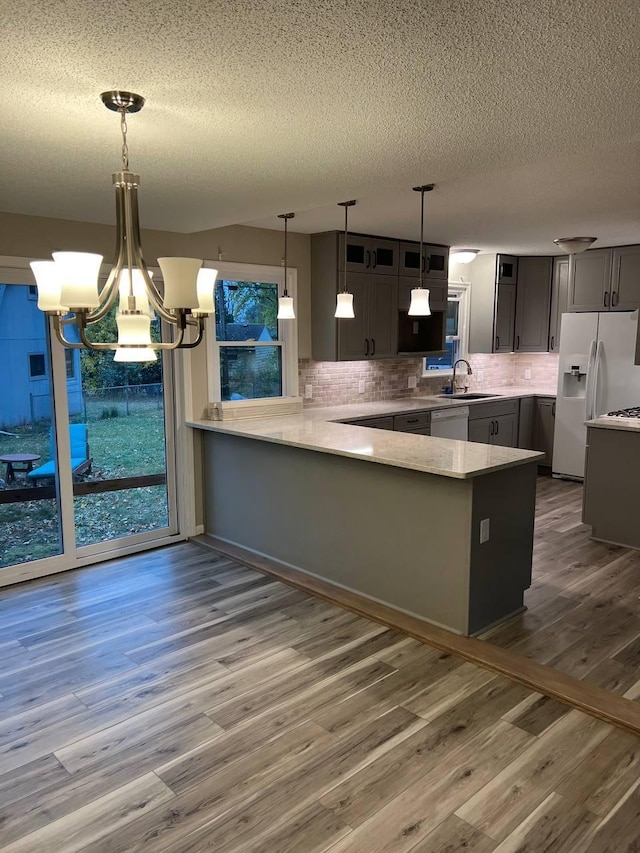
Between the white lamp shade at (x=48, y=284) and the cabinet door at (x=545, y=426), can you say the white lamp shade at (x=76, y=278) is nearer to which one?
the white lamp shade at (x=48, y=284)

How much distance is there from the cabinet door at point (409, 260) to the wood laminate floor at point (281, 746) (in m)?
3.35

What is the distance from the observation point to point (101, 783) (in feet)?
7.57

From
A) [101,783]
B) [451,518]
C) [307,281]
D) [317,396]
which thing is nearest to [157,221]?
[307,281]

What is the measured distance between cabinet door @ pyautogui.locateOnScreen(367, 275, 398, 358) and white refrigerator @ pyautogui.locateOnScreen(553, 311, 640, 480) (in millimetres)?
2025

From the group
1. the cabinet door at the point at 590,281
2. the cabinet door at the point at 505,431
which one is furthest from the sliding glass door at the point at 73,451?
the cabinet door at the point at 590,281

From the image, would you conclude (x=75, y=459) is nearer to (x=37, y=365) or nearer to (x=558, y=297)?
(x=37, y=365)

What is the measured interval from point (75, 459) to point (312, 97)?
3.15 meters

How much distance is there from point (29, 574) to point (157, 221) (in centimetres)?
242

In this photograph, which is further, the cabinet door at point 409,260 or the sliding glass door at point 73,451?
the cabinet door at point 409,260

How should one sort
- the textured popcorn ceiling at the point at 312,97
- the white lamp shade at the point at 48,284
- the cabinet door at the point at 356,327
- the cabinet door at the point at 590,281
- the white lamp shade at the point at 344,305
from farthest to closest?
the cabinet door at the point at 590,281, the cabinet door at the point at 356,327, the white lamp shade at the point at 344,305, the white lamp shade at the point at 48,284, the textured popcorn ceiling at the point at 312,97

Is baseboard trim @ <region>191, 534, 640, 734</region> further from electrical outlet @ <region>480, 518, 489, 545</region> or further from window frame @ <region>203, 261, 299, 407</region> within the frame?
window frame @ <region>203, 261, 299, 407</region>

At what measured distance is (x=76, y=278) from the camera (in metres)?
1.83

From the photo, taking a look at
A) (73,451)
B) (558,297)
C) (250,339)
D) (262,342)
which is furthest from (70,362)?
(558,297)

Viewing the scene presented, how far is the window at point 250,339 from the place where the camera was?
4918 mm
